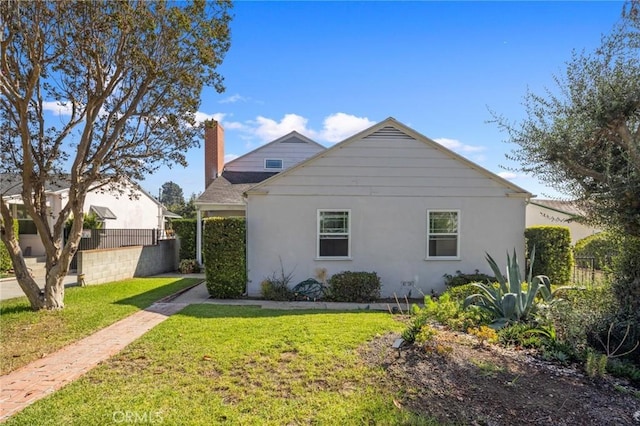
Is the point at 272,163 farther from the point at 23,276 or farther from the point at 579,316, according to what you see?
the point at 579,316

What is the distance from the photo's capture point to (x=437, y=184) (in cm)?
1119

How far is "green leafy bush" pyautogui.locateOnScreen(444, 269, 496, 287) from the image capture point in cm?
1066

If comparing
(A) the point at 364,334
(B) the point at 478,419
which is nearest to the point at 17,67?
(A) the point at 364,334

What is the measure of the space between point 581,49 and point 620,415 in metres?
4.82

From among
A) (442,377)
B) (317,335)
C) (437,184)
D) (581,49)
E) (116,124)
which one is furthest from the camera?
(437,184)

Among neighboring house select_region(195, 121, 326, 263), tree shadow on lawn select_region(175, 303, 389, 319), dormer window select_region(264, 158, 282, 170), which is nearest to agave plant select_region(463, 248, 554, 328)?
tree shadow on lawn select_region(175, 303, 389, 319)

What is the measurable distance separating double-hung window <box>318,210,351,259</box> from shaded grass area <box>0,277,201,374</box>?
16.2 ft

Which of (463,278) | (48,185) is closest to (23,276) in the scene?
(463,278)

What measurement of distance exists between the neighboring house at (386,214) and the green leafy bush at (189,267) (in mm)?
6110

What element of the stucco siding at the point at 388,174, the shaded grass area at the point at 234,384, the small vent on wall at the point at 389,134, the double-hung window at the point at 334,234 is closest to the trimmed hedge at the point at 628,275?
the shaded grass area at the point at 234,384

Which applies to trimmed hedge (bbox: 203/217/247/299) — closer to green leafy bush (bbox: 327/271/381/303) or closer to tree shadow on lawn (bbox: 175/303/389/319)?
tree shadow on lawn (bbox: 175/303/389/319)

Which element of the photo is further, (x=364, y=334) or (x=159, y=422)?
(x=364, y=334)

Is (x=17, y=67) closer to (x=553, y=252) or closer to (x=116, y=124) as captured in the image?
(x=116, y=124)

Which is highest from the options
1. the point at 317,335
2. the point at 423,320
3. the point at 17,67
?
the point at 17,67
